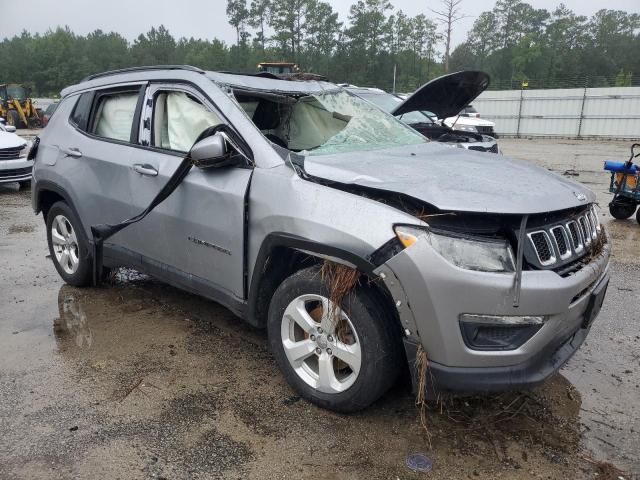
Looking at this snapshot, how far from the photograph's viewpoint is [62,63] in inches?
3361

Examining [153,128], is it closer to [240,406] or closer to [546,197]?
[240,406]

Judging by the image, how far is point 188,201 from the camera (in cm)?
352

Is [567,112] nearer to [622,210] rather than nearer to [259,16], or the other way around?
[622,210]

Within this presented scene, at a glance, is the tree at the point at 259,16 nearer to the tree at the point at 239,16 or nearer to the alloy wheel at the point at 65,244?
the tree at the point at 239,16

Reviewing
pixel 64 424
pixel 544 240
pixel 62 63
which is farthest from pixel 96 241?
pixel 62 63

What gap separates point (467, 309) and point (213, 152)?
5.52 ft

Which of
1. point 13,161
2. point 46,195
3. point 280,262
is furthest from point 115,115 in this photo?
point 13,161

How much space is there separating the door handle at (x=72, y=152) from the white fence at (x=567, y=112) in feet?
94.5

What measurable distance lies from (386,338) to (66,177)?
10.8 feet

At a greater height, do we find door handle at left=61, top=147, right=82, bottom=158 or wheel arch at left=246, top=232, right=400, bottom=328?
door handle at left=61, top=147, right=82, bottom=158

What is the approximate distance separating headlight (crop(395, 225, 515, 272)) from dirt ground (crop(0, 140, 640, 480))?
969mm

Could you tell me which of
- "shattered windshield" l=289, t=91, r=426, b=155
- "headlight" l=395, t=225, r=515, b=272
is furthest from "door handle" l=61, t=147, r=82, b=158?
"headlight" l=395, t=225, r=515, b=272

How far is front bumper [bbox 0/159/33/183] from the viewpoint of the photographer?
10.4m

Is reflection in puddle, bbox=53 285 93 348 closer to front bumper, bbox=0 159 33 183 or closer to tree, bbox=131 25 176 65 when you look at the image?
front bumper, bbox=0 159 33 183
